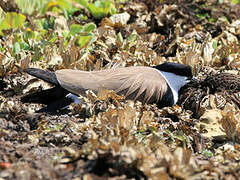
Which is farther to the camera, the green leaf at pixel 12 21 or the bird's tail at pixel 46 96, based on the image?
the green leaf at pixel 12 21

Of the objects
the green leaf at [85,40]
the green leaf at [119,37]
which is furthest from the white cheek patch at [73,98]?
the green leaf at [119,37]

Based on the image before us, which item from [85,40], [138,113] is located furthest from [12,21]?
[138,113]

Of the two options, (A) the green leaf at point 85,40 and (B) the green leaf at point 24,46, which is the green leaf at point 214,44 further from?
(B) the green leaf at point 24,46

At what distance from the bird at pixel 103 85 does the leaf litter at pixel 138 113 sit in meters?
0.14

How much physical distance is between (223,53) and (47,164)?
3.54m

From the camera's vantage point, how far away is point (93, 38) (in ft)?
19.0

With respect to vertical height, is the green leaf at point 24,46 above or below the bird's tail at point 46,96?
above

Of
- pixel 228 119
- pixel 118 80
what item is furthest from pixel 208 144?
pixel 118 80

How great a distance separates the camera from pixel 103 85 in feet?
14.6

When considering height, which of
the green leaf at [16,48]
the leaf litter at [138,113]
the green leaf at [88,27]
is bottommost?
the leaf litter at [138,113]

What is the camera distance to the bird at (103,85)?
4.35 m

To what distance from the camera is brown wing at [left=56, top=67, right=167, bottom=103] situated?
14.4 feet

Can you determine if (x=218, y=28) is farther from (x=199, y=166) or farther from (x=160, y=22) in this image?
(x=199, y=166)

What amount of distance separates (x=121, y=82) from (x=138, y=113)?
506mm
